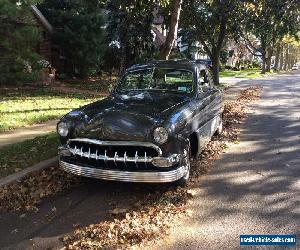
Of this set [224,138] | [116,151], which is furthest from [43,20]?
[116,151]

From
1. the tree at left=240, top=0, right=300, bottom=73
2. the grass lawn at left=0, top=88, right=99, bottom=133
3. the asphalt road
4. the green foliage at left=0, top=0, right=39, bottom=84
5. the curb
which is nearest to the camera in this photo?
the asphalt road

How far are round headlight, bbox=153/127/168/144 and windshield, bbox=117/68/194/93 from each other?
5.44 ft

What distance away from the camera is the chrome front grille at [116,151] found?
4.98 metres

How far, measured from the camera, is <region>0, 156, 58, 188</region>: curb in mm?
5715

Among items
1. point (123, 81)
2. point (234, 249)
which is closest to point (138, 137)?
point (234, 249)

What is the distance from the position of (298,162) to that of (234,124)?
3.61 m

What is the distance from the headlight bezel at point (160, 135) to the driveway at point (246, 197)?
87cm

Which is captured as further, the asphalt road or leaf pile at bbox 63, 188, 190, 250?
the asphalt road

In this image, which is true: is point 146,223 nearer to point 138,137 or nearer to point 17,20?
point 138,137

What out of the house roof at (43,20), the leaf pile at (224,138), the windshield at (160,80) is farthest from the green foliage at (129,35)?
the windshield at (160,80)

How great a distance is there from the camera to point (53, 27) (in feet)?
73.5

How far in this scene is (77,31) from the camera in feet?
69.4

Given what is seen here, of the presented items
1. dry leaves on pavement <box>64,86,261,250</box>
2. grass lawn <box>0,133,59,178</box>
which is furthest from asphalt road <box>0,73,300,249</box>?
grass lawn <box>0,133,59,178</box>

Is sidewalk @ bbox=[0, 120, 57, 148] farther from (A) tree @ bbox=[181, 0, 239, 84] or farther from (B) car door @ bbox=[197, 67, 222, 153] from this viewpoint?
(A) tree @ bbox=[181, 0, 239, 84]
